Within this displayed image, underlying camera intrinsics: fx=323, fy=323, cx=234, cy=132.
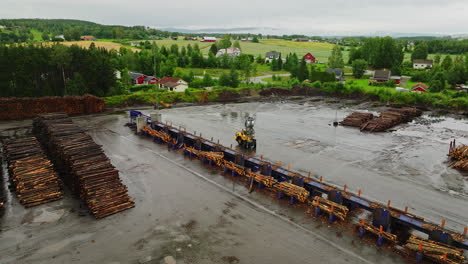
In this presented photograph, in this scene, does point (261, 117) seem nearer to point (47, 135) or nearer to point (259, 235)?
point (47, 135)

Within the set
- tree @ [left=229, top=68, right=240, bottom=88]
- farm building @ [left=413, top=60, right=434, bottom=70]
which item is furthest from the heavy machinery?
farm building @ [left=413, top=60, right=434, bottom=70]

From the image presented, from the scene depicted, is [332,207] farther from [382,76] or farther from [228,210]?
[382,76]

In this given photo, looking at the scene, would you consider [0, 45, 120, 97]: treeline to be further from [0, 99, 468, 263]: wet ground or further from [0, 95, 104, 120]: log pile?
[0, 99, 468, 263]: wet ground

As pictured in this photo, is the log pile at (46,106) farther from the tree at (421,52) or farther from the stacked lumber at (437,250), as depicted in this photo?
the tree at (421,52)

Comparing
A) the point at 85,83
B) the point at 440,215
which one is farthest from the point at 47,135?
the point at 440,215

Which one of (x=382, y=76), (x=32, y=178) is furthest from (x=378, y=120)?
(x=382, y=76)

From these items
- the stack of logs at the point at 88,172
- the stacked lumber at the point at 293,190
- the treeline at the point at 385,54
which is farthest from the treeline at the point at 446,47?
the stack of logs at the point at 88,172
